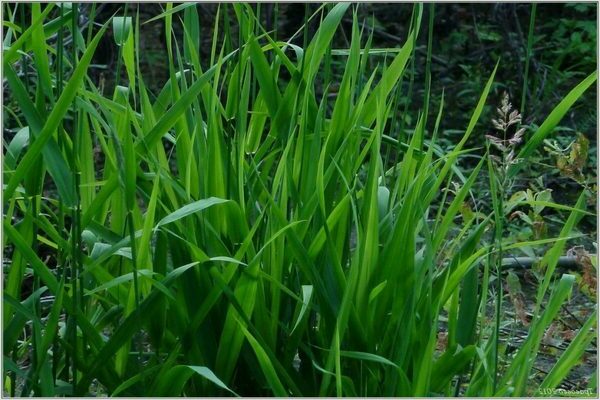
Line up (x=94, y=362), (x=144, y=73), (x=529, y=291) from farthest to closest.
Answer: (x=144, y=73) → (x=529, y=291) → (x=94, y=362)

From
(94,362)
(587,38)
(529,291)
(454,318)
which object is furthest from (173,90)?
(587,38)

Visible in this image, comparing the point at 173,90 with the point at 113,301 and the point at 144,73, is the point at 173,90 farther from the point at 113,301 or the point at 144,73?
the point at 144,73

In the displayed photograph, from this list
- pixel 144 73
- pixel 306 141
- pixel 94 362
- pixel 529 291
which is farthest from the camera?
pixel 144 73

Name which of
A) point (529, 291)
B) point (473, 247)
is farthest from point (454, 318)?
point (529, 291)

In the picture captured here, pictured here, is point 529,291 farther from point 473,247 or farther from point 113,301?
point 113,301

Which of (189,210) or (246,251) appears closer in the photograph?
(189,210)

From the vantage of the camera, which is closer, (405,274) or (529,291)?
(405,274)

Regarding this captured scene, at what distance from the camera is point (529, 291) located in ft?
6.45

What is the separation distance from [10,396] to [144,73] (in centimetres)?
225

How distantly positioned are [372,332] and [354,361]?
0.15 feet

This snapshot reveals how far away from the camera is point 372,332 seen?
1071 millimetres

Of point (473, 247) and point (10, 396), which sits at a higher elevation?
point (473, 247)

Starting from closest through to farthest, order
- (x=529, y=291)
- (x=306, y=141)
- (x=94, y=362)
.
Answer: (x=94, y=362)
(x=306, y=141)
(x=529, y=291)

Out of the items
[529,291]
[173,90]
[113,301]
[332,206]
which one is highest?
[173,90]
